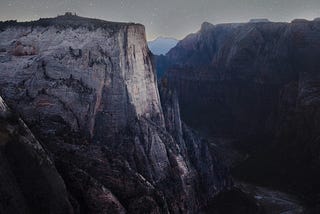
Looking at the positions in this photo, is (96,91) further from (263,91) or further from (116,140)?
(263,91)

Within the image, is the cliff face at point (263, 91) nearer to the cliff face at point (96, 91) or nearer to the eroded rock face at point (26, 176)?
the cliff face at point (96, 91)

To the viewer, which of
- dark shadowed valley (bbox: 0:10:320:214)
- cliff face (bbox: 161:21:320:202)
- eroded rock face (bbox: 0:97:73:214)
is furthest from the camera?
cliff face (bbox: 161:21:320:202)

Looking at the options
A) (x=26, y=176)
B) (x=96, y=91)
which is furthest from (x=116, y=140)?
(x=26, y=176)

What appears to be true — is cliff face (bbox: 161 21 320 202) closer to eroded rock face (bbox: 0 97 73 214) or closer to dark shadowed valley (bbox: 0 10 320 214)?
dark shadowed valley (bbox: 0 10 320 214)

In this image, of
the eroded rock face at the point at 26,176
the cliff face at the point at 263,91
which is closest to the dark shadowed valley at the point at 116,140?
the eroded rock face at the point at 26,176

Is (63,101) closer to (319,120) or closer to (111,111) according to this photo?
(111,111)

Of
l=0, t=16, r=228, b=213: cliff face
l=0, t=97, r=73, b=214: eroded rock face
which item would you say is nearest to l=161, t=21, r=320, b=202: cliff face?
l=0, t=16, r=228, b=213: cliff face
